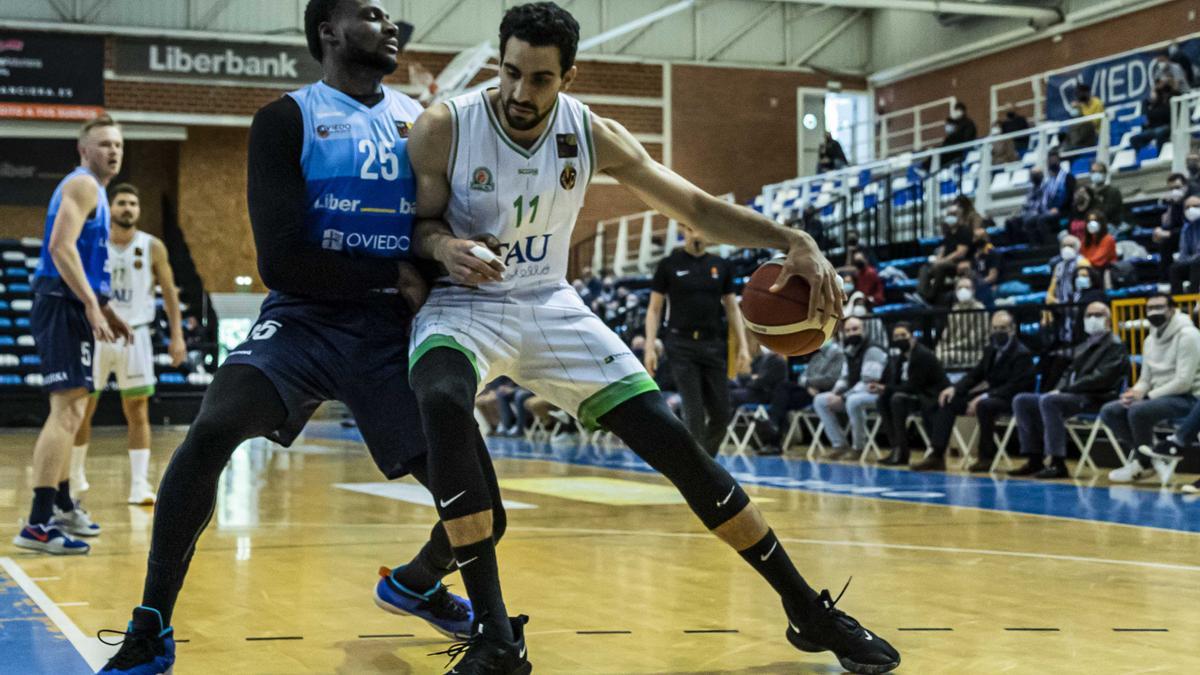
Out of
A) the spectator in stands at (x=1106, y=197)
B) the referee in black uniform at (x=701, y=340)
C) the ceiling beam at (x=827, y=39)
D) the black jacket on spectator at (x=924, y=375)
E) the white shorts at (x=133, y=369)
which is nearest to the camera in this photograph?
the white shorts at (x=133, y=369)

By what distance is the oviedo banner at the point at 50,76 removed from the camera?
899 inches

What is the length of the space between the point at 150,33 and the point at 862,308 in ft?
53.3

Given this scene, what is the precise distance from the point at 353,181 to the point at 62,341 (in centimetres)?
320

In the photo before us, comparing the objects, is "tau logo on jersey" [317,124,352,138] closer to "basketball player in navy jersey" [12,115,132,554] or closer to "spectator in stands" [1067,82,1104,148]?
"basketball player in navy jersey" [12,115,132,554]

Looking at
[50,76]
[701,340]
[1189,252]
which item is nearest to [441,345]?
[701,340]

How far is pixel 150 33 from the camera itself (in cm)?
2531

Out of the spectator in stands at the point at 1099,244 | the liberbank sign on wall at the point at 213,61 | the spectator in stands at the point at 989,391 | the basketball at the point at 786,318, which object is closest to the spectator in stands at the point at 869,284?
the spectator in stands at the point at 1099,244

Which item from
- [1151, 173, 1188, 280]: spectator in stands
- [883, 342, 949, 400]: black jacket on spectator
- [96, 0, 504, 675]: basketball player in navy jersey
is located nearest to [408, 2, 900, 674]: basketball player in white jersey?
[96, 0, 504, 675]: basketball player in navy jersey

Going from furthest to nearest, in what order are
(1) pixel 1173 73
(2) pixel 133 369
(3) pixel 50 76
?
(3) pixel 50 76 < (1) pixel 1173 73 < (2) pixel 133 369

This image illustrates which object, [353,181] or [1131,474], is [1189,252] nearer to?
[1131,474]

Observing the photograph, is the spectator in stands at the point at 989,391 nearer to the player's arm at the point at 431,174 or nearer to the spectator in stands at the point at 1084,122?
the spectator in stands at the point at 1084,122

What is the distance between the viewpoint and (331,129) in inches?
141

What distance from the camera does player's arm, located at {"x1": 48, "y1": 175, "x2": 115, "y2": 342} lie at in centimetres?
604

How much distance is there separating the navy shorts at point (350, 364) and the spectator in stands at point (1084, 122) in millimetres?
15483
